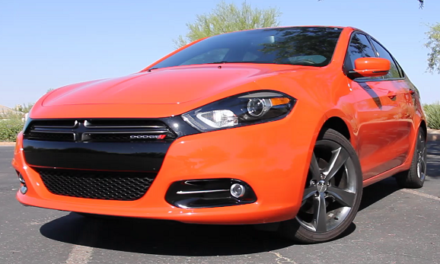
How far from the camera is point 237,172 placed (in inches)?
109

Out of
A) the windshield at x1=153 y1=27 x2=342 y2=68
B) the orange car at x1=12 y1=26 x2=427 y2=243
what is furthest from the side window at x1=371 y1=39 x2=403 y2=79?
the orange car at x1=12 y1=26 x2=427 y2=243

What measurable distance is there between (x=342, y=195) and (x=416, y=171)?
238 centimetres

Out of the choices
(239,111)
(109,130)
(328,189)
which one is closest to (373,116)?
(328,189)

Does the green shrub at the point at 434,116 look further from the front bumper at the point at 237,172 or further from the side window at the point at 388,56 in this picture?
the front bumper at the point at 237,172

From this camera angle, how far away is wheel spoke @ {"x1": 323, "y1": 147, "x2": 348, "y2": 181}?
11.0ft

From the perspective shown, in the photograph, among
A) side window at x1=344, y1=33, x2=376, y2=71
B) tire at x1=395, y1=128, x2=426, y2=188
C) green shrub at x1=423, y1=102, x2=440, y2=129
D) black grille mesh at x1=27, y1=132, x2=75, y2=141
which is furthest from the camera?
green shrub at x1=423, y1=102, x2=440, y2=129

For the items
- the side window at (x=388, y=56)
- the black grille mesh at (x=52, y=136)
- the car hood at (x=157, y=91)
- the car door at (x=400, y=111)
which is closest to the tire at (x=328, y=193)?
the car hood at (x=157, y=91)

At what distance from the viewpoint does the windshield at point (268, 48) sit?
13.1 feet

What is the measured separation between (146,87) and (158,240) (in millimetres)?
987

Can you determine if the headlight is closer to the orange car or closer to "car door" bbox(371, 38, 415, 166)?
the orange car

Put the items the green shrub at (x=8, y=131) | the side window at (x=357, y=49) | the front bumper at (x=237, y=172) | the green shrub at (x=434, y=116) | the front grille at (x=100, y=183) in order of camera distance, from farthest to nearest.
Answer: the green shrub at (x=434, y=116)
the green shrub at (x=8, y=131)
the side window at (x=357, y=49)
the front grille at (x=100, y=183)
the front bumper at (x=237, y=172)

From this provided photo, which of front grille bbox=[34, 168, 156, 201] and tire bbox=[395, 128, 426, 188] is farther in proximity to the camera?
tire bbox=[395, 128, 426, 188]

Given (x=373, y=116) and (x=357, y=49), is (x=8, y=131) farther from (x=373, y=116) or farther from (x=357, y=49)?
(x=373, y=116)

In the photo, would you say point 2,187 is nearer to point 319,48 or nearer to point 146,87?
point 146,87
